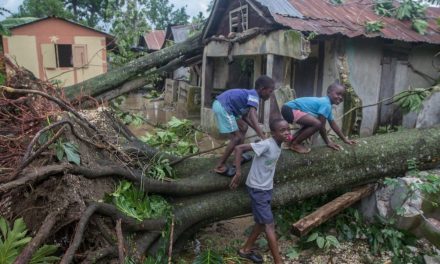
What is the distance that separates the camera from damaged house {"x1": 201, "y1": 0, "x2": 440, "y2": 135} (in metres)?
7.76

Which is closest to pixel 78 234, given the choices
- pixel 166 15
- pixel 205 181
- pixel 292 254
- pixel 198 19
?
pixel 205 181

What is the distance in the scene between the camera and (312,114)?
15.5 feet

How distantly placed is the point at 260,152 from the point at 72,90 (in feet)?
18.1

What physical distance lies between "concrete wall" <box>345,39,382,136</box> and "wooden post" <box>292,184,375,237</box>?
4320 mm

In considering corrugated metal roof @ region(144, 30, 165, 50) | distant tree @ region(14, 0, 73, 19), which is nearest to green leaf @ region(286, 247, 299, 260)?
corrugated metal roof @ region(144, 30, 165, 50)

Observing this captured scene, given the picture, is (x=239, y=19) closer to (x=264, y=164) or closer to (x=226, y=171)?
(x=226, y=171)

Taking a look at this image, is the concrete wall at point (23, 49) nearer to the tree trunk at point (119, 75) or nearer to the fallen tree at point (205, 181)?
the tree trunk at point (119, 75)

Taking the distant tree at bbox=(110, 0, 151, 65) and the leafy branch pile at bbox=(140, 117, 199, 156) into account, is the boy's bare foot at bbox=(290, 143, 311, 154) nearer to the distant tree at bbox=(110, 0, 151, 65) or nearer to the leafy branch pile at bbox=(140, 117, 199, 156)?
the leafy branch pile at bbox=(140, 117, 199, 156)

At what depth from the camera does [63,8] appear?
29594mm

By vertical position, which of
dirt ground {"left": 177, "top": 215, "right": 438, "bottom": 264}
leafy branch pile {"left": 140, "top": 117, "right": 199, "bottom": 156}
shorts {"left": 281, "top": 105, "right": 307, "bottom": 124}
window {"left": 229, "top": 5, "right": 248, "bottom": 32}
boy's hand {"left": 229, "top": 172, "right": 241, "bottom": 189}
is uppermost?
window {"left": 229, "top": 5, "right": 248, "bottom": 32}

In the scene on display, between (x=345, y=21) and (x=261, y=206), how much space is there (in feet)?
19.1

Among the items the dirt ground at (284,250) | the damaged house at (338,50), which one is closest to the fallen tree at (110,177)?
the dirt ground at (284,250)

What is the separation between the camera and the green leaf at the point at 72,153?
356 cm

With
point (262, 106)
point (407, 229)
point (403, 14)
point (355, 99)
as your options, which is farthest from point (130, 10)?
point (407, 229)
